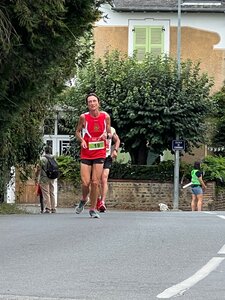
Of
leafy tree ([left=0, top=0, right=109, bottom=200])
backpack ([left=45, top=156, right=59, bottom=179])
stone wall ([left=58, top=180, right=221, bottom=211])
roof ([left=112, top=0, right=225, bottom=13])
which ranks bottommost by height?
stone wall ([left=58, top=180, right=221, bottom=211])

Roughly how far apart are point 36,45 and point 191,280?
776 cm

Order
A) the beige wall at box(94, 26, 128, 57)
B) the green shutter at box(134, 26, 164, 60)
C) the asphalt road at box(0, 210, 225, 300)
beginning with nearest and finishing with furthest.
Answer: the asphalt road at box(0, 210, 225, 300), the green shutter at box(134, 26, 164, 60), the beige wall at box(94, 26, 128, 57)

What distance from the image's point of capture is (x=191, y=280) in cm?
761

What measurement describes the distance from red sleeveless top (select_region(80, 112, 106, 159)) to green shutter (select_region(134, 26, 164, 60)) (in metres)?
25.0

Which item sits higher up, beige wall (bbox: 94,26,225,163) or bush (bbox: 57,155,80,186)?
beige wall (bbox: 94,26,225,163)

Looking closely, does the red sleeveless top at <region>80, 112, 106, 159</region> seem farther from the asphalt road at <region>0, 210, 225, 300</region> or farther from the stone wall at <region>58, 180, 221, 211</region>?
the stone wall at <region>58, 180, 221, 211</region>

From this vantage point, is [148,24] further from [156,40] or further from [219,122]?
[219,122]

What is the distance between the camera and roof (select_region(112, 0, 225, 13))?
3722cm

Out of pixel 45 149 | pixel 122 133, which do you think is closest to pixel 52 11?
pixel 45 149

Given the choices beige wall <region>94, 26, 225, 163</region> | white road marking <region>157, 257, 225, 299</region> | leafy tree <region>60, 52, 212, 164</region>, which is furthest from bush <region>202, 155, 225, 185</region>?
white road marking <region>157, 257, 225, 299</region>

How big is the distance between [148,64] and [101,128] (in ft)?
66.5

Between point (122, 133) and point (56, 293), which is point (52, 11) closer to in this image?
point (56, 293)

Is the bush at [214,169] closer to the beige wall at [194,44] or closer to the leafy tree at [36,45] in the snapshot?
the beige wall at [194,44]

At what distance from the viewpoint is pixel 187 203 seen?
33.5 metres
